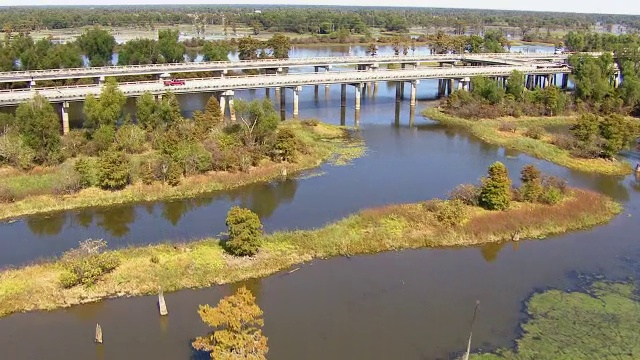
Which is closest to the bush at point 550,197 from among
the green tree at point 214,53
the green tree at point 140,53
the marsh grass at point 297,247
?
the marsh grass at point 297,247

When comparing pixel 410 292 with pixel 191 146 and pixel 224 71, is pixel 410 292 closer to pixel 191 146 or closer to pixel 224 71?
pixel 191 146

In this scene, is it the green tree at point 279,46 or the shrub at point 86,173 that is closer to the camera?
the shrub at point 86,173

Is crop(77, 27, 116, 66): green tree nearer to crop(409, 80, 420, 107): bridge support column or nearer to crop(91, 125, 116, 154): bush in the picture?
crop(91, 125, 116, 154): bush

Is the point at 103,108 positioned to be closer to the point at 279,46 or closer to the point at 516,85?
the point at 516,85

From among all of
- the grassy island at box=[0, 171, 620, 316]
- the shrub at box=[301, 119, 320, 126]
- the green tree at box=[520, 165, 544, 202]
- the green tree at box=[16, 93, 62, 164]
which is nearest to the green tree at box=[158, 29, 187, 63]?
the shrub at box=[301, 119, 320, 126]

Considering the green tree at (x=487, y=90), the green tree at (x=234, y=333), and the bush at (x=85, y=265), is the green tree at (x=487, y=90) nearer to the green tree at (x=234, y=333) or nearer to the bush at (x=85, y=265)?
the bush at (x=85, y=265)

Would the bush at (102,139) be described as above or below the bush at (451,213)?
above

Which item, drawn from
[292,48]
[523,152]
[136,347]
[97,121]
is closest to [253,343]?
[136,347]
